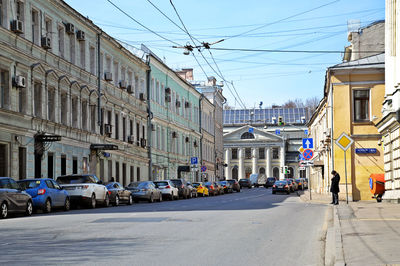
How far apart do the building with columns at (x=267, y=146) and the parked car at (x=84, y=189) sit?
107 meters

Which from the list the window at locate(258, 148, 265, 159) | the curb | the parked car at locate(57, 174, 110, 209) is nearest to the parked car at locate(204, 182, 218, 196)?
the parked car at locate(57, 174, 110, 209)

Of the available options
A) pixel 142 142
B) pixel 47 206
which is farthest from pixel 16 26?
pixel 142 142

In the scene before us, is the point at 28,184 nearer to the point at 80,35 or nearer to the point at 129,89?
the point at 80,35

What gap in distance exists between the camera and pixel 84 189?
2791cm

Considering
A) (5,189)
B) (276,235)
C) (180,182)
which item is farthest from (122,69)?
(276,235)

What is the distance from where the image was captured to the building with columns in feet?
453

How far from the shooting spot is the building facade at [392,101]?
86.6 ft

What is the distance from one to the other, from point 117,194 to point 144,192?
451 centimetres

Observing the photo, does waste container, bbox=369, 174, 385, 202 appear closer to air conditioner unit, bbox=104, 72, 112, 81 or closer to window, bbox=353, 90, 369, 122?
window, bbox=353, 90, 369, 122

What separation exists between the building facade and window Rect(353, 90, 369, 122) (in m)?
5.76

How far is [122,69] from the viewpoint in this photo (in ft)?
158

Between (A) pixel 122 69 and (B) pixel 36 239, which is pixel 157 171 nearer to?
(A) pixel 122 69

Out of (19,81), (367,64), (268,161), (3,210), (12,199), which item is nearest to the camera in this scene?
(3,210)

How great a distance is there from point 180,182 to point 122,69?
9212 mm
